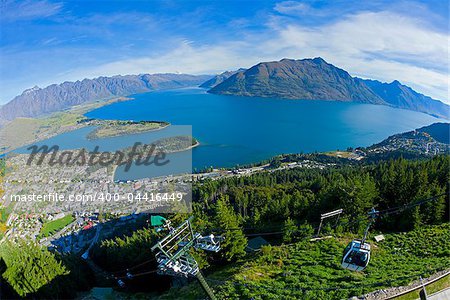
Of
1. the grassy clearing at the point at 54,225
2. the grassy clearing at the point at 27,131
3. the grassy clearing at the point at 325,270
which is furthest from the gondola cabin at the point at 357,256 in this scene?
the grassy clearing at the point at 27,131

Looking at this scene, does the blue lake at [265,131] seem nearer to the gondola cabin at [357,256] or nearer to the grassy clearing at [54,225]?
the grassy clearing at [54,225]

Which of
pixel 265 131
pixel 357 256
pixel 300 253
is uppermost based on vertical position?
pixel 357 256

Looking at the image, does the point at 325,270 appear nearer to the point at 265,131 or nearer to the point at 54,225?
the point at 54,225

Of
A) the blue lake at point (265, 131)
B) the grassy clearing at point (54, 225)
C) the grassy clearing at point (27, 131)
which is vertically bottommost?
the grassy clearing at point (54, 225)

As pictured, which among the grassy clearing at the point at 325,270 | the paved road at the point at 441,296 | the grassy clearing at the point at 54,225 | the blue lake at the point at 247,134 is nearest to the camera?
the paved road at the point at 441,296

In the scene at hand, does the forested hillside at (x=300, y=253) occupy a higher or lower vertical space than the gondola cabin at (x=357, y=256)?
lower

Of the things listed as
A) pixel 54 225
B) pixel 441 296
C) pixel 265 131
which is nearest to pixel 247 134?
pixel 265 131

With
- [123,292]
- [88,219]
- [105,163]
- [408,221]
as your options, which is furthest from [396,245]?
[105,163]

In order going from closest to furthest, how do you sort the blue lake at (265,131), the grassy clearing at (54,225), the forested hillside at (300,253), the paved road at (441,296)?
the paved road at (441,296) < the forested hillside at (300,253) < the grassy clearing at (54,225) < the blue lake at (265,131)
